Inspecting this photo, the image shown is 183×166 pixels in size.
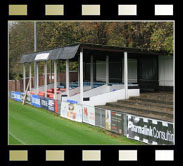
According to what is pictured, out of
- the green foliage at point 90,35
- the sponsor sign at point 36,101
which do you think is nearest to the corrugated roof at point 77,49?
the green foliage at point 90,35

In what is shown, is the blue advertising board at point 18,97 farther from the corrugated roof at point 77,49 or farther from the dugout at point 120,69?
the corrugated roof at point 77,49

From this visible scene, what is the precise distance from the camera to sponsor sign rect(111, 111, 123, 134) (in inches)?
555

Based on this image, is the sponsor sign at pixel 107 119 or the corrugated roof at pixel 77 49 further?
the corrugated roof at pixel 77 49

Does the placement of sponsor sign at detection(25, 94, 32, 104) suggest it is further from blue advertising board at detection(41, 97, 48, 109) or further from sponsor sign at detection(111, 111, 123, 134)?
sponsor sign at detection(111, 111, 123, 134)

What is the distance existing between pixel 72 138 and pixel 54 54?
10.6m

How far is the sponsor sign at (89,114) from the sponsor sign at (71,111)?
1.88 feet

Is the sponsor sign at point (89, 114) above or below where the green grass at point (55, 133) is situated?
above

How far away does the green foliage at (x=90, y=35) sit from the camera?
21344 millimetres

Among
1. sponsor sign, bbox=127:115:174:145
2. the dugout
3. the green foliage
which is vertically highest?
the green foliage

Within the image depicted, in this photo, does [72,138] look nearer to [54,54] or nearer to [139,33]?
[54,54]

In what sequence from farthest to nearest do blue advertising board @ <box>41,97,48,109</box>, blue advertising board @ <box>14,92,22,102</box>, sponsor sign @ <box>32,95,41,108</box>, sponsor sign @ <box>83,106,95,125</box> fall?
blue advertising board @ <box>14,92,22,102</box> < sponsor sign @ <box>32,95,41,108</box> < blue advertising board @ <box>41,97,48,109</box> < sponsor sign @ <box>83,106,95,125</box>

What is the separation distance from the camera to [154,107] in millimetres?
17203

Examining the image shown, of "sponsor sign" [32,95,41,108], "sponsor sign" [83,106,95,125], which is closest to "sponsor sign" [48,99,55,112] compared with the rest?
"sponsor sign" [32,95,41,108]

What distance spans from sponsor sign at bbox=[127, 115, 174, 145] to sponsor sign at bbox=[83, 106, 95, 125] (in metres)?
3.55
